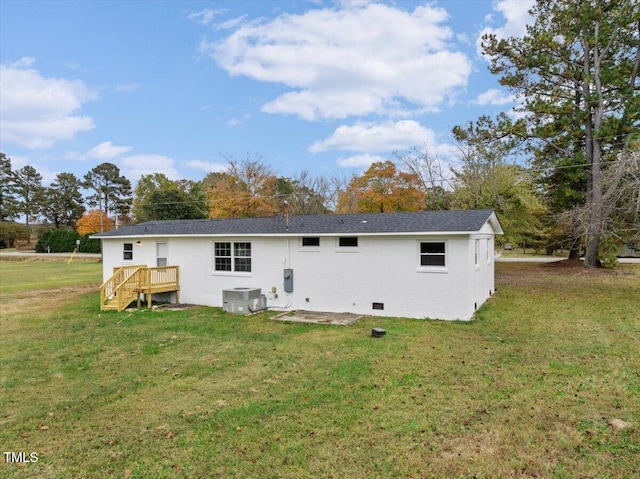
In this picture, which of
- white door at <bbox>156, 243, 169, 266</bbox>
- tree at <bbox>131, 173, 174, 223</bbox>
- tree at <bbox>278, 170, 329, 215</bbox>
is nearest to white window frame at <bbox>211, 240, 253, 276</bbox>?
white door at <bbox>156, 243, 169, 266</bbox>

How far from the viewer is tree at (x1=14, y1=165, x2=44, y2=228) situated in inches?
2418

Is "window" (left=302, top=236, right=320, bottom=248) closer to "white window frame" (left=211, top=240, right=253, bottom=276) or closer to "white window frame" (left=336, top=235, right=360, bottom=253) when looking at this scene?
"white window frame" (left=336, top=235, right=360, bottom=253)

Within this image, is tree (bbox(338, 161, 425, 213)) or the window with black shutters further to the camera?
tree (bbox(338, 161, 425, 213))

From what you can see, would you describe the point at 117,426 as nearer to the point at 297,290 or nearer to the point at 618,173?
the point at 297,290

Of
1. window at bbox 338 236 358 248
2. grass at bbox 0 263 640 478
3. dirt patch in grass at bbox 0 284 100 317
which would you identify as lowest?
dirt patch in grass at bbox 0 284 100 317

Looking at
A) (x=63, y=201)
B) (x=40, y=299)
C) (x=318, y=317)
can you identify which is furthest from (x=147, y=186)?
(x=318, y=317)

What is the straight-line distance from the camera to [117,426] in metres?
4.45

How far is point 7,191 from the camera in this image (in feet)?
200

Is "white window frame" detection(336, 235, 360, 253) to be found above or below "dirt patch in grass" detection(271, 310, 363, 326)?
above

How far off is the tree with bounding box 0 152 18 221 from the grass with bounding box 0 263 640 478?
66.6 metres

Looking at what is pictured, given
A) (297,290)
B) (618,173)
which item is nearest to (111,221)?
(297,290)

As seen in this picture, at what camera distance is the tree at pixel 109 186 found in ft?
205

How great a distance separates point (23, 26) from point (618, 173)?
21.9m

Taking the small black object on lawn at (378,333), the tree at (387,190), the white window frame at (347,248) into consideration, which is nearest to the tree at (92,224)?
the tree at (387,190)
